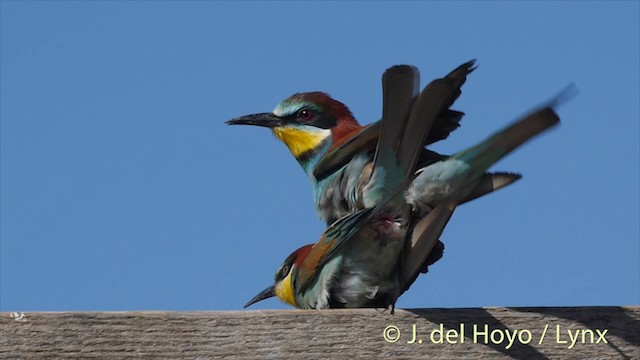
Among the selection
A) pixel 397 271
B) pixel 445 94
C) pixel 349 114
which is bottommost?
pixel 397 271

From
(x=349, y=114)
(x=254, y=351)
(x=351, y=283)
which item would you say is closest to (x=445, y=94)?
(x=351, y=283)

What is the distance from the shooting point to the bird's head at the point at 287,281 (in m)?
3.49

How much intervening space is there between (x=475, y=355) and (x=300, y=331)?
41 cm

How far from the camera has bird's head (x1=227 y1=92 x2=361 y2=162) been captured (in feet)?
13.4

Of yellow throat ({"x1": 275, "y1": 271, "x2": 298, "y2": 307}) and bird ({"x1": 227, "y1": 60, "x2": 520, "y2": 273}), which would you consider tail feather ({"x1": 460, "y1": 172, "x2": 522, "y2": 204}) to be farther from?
yellow throat ({"x1": 275, "y1": 271, "x2": 298, "y2": 307})

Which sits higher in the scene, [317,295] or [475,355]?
[317,295]

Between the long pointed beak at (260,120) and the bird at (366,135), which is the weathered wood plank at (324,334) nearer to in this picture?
the bird at (366,135)

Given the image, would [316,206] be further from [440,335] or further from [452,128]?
[440,335]

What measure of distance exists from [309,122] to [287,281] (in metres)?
0.73

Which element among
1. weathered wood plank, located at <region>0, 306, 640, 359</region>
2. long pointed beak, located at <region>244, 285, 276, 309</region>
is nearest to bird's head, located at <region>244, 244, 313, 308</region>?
long pointed beak, located at <region>244, 285, 276, 309</region>

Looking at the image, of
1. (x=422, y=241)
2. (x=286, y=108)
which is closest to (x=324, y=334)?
(x=422, y=241)

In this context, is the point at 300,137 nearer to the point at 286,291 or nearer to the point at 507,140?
the point at 286,291

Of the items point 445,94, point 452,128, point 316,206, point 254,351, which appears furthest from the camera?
point 316,206

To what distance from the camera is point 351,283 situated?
10.3ft
